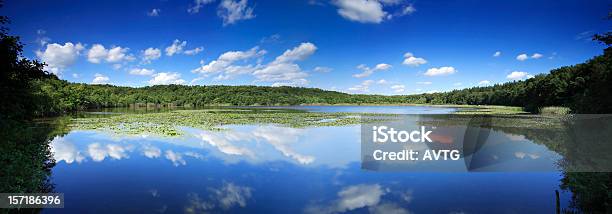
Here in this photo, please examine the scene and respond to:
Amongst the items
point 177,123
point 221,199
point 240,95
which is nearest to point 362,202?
point 221,199

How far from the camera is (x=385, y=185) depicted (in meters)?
11.2

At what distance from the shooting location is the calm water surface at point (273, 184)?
909cm

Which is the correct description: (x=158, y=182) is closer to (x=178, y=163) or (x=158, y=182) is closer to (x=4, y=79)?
(x=178, y=163)

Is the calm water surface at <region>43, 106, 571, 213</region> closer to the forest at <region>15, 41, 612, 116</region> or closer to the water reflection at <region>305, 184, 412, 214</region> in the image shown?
the water reflection at <region>305, 184, 412, 214</region>

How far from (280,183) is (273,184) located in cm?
26

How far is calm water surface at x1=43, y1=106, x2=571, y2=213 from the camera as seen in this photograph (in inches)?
358

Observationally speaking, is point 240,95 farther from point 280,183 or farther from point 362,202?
point 362,202

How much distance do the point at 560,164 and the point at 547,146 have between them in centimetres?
557

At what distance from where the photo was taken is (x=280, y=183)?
1143 cm

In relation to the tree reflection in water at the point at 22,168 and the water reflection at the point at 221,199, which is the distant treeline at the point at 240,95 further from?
the water reflection at the point at 221,199

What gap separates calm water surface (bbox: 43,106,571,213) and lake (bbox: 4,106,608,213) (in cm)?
3

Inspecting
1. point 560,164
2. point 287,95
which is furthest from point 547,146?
point 287,95

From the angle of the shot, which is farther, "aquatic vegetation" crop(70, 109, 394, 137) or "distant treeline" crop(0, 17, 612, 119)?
"aquatic vegetation" crop(70, 109, 394, 137)

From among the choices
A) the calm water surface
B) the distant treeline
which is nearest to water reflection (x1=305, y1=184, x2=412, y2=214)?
the calm water surface
